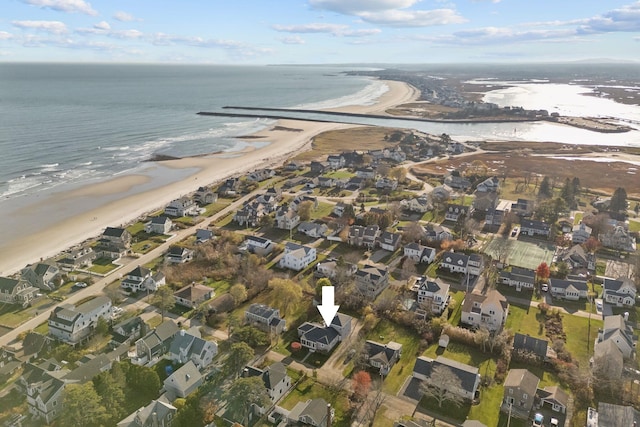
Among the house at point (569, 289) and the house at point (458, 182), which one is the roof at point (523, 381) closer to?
the house at point (569, 289)

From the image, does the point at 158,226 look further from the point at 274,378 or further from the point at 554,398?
the point at 554,398

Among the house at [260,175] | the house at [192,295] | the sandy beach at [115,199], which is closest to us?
the house at [192,295]

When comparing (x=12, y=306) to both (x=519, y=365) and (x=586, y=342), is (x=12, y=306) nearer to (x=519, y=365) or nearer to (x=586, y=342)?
(x=519, y=365)

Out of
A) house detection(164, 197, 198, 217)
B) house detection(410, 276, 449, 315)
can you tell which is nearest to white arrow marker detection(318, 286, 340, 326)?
house detection(410, 276, 449, 315)

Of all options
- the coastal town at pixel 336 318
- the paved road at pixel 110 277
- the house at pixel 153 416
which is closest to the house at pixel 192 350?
the coastal town at pixel 336 318

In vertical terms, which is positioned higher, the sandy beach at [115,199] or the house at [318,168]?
the house at [318,168]

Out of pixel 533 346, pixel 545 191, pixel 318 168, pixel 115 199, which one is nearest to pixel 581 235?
pixel 545 191

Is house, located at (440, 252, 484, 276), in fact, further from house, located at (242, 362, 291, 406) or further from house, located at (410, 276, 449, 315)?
house, located at (242, 362, 291, 406)
